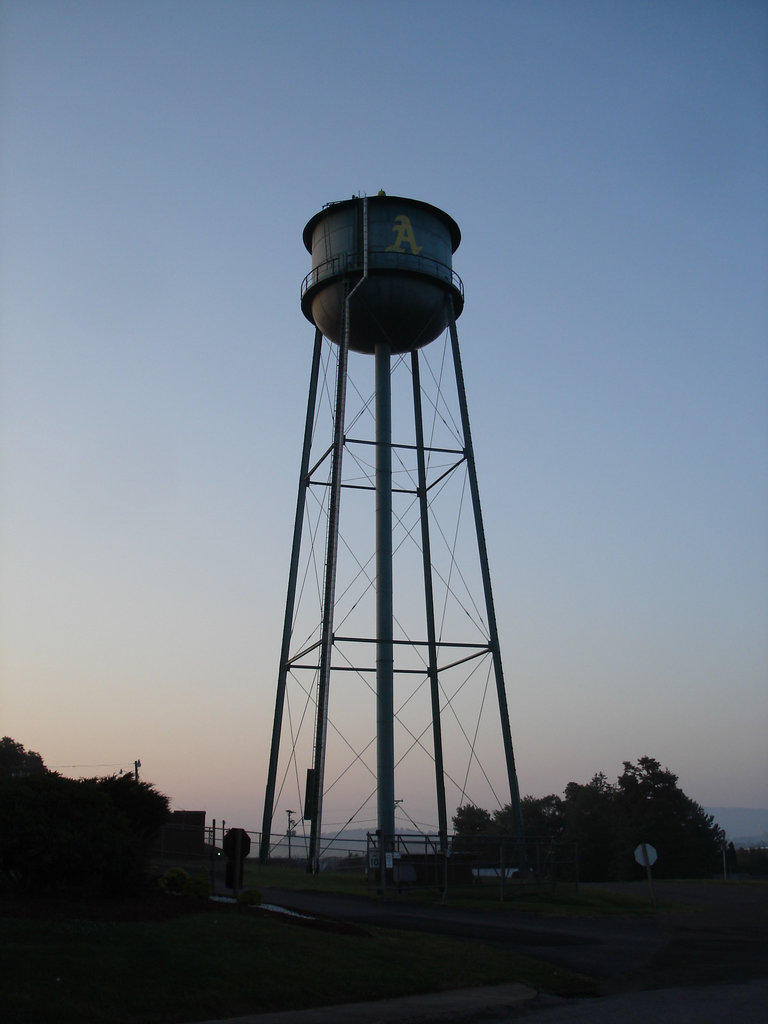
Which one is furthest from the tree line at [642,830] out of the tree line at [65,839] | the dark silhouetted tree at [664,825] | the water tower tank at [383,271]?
the tree line at [65,839]

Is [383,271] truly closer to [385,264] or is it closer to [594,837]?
[385,264]

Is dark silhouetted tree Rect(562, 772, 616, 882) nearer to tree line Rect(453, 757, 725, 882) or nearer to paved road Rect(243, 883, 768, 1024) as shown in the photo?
tree line Rect(453, 757, 725, 882)

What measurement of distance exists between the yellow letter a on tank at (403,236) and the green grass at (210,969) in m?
20.3

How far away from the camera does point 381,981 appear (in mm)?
11484

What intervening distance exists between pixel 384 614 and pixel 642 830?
5152 centimetres

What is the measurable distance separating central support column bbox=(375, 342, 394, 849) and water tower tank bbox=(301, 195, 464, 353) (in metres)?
1.94

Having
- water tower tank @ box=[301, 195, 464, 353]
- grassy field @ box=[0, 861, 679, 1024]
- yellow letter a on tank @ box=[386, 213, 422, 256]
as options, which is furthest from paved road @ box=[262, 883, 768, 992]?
yellow letter a on tank @ box=[386, 213, 422, 256]

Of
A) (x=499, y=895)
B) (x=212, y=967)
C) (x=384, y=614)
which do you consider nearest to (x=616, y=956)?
(x=212, y=967)

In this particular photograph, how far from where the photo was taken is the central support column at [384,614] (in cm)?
2766

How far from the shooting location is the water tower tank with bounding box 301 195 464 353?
29.2m

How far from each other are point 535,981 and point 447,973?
45.8 inches

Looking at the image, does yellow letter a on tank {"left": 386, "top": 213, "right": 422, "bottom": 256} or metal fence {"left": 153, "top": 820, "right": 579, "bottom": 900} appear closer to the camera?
metal fence {"left": 153, "top": 820, "right": 579, "bottom": 900}

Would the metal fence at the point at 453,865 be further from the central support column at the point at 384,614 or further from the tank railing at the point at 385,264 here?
the tank railing at the point at 385,264

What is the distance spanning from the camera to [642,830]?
7238 cm
